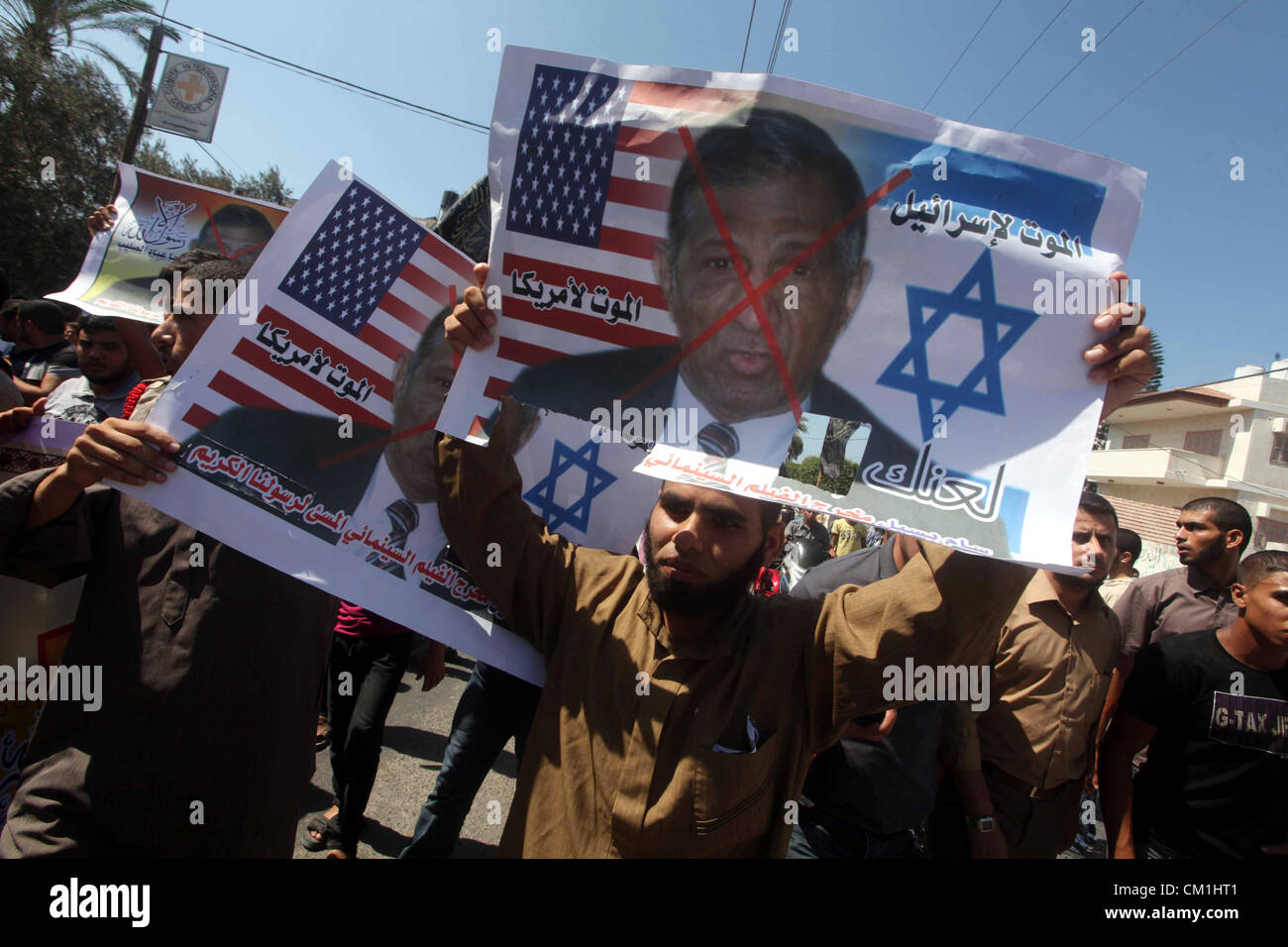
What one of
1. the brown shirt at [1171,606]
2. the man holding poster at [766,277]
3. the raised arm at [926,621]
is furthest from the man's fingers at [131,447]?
the brown shirt at [1171,606]

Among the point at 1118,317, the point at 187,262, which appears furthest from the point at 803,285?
the point at 187,262

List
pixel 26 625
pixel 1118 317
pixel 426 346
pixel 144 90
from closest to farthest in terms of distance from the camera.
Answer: pixel 1118 317, pixel 426 346, pixel 26 625, pixel 144 90

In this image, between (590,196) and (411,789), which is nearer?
(590,196)

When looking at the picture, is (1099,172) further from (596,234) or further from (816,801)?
(816,801)

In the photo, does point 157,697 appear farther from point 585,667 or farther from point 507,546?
point 585,667

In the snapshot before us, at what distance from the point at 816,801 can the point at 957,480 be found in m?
1.56

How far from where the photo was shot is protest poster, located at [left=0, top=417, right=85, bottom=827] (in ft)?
6.57

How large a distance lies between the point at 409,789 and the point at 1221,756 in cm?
406

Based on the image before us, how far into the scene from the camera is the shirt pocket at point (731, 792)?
1.51 m

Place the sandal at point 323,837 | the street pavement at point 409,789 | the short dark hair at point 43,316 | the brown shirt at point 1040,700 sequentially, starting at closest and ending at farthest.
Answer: the brown shirt at point 1040,700 → the sandal at point 323,837 → the street pavement at point 409,789 → the short dark hair at point 43,316

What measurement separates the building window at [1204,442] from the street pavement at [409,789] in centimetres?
3217

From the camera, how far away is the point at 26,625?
211 centimetres

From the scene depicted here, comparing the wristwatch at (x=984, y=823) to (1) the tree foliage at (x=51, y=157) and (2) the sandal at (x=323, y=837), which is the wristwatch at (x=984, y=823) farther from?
(1) the tree foliage at (x=51, y=157)
